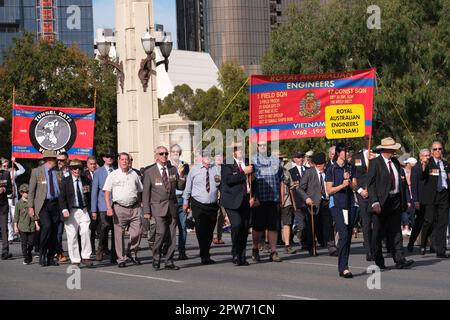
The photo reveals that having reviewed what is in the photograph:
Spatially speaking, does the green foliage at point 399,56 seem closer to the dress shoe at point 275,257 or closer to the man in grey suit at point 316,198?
the man in grey suit at point 316,198

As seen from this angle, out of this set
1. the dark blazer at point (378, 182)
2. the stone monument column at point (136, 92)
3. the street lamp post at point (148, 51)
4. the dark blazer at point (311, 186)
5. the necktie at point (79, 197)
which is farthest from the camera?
the stone monument column at point (136, 92)

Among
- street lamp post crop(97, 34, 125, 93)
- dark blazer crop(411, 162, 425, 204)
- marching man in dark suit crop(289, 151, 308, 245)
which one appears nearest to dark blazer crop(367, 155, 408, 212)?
dark blazer crop(411, 162, 425, 204)

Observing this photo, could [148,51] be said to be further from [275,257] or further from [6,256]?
[275,257]

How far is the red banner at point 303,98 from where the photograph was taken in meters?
20.3

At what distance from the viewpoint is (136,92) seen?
28516 millimetres

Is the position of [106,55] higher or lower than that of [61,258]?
higher

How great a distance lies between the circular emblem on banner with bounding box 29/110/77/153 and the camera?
85.6ft

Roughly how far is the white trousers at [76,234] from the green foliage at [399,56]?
24.6 meters

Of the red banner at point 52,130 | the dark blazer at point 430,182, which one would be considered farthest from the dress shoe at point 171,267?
the red banner at point 52,130

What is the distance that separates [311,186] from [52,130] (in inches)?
303

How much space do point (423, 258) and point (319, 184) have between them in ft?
8.96

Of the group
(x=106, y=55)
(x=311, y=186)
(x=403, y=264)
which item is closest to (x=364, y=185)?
(x=403, y=264)

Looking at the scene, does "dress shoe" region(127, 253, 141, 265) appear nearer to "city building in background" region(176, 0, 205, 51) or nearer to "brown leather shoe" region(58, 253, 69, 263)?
"brown leather shoe" region(58, 253, 69, 263)
